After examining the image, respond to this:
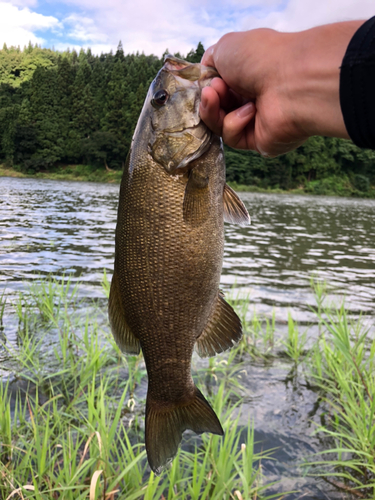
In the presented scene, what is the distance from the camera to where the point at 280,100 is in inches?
63.4

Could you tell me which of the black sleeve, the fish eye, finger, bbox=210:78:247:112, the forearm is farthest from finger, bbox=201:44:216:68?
the black sleeve

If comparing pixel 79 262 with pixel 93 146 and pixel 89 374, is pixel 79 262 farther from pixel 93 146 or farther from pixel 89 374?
pixel 93 146

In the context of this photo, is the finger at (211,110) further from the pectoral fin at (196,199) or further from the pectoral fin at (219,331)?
the pectoral fin at (219,331)

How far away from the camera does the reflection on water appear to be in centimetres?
457

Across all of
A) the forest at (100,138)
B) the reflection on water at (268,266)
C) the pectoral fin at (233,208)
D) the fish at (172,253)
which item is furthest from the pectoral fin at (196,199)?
the forest at (100,138)

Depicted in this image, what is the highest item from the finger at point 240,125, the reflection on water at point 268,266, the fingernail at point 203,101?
the fingernail at point 203,101

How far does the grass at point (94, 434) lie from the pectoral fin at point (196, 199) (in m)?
1.63

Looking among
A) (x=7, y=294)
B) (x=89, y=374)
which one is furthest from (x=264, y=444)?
(x=7, y=294)

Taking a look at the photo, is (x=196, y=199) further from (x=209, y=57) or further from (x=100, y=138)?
(x=100, y=138)

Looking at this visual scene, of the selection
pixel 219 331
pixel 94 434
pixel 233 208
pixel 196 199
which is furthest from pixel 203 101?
pixel 94 434

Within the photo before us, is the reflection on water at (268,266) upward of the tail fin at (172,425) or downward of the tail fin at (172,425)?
downward

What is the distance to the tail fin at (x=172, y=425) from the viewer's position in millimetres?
1794

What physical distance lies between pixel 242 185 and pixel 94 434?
2034 inches

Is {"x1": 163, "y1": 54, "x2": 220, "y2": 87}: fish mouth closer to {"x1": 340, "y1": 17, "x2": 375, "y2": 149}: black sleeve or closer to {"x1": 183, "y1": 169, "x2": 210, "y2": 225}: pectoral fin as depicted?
{"x1": 183, "y1": 169, "x2": 210, "y2": 225}: pectoral fin
